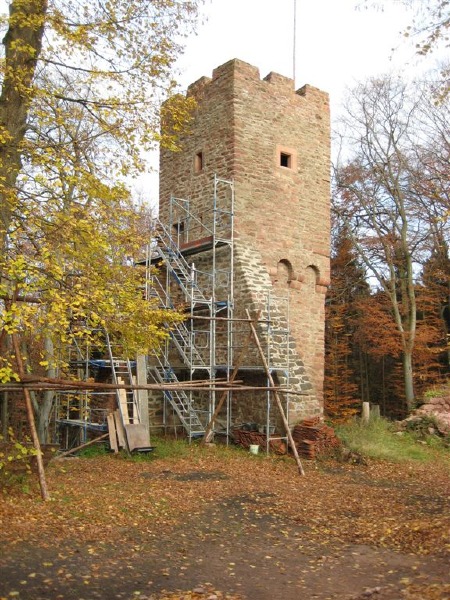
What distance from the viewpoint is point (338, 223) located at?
2567 centimetres

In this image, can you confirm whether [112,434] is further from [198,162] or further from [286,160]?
[286,160]

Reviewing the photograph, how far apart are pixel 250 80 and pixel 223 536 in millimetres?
11683

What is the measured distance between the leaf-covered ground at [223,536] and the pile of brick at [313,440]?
1.62 metres

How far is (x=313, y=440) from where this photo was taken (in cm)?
1238

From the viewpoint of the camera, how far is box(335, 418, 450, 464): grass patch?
12.5 m

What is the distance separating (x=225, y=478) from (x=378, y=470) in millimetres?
3333

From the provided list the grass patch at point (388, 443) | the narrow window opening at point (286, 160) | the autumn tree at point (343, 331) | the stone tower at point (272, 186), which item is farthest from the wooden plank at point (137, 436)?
the autumn tree at point (343, 331)

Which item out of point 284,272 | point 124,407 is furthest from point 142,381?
point 284,272

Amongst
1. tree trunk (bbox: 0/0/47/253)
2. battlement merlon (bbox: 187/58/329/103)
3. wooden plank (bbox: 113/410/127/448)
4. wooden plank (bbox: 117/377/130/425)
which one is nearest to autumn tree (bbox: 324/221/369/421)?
battlement merlon (bbox: 187/58/329/103)

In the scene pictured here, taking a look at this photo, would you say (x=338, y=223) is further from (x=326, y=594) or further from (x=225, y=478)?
(x=326, y=594)

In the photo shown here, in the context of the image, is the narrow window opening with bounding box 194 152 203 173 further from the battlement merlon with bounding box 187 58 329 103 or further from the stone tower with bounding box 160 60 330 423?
the battlement merlon with bounding box 187 58 329 103

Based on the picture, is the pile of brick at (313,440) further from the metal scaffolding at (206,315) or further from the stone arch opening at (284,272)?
the stone arch opening at (284,272)

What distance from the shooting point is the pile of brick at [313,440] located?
12281mm

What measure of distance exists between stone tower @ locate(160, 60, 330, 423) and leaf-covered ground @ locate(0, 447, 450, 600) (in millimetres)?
4307
